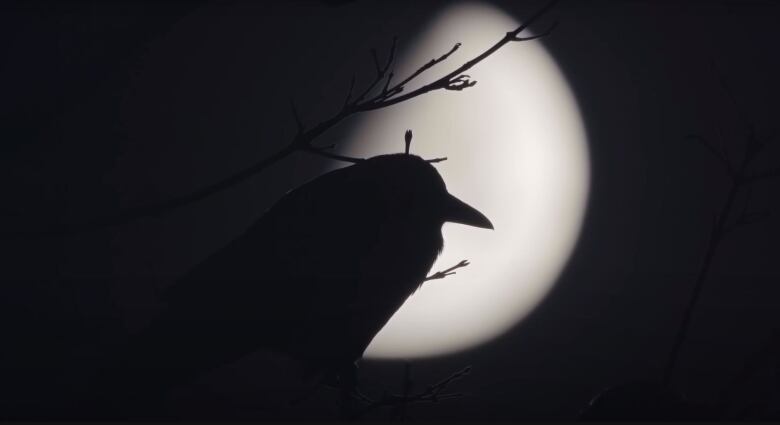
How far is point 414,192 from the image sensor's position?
362 cm

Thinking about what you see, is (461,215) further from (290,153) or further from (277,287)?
(290,153)

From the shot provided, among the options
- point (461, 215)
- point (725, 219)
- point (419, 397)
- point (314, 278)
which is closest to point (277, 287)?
point (314, 278)

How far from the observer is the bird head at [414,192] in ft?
11.8

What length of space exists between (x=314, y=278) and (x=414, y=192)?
2.46ft

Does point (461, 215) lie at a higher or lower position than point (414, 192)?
lower

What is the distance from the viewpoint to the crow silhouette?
2768 millimetres

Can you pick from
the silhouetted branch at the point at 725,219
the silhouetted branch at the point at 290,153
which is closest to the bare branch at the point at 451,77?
the silhouetted branch at the point at 290,153

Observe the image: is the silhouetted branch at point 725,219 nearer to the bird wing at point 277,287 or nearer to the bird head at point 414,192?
the bird head at point 414,192

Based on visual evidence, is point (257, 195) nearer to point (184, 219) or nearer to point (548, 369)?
point (184, 219)

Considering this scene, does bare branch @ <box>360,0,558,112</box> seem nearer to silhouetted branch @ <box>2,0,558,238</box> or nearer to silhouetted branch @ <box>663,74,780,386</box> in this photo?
silhouetted branch @ <box>2,0,558,238</box>

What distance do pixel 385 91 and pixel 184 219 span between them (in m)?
1.34

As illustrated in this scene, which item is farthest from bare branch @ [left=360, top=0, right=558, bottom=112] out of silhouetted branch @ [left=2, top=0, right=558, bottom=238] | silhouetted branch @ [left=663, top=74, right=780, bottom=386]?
silhouetted branch @ [left=663, top=74, right=780, bottom=386]

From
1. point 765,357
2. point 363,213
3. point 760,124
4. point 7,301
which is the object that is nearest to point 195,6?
point 7,301

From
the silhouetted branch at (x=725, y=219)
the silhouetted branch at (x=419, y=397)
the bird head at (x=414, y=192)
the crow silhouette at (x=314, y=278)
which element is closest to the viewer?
the silhouetted branch at (x=725, y=219)
